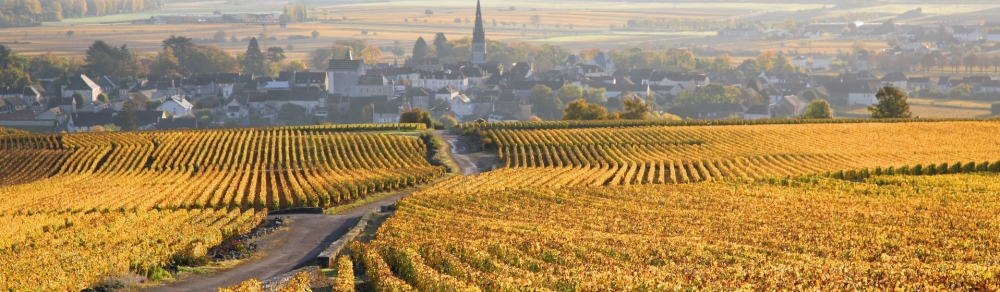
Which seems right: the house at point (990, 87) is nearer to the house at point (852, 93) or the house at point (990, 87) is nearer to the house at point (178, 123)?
the house at point (852, 93)

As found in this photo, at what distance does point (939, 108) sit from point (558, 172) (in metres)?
102

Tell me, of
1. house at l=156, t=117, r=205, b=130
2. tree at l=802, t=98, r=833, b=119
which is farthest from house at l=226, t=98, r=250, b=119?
tree at l=802, t=98, r=833, b=119

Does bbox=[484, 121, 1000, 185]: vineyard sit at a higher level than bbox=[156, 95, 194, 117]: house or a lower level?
higher

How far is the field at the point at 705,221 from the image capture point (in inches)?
844

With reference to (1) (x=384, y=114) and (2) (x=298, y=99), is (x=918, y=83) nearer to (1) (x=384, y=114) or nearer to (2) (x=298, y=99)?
(1) (x=384, y=114)

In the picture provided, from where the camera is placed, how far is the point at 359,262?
27.5 metres

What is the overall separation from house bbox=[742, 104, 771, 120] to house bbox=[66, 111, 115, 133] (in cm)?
7905

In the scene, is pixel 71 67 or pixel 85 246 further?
pixel 71 67

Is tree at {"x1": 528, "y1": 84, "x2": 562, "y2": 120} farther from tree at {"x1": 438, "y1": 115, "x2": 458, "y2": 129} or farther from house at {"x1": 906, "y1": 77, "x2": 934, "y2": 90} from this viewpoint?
house at {"x1": 906, "y1": 77, "x2": 934, "y2": 90}

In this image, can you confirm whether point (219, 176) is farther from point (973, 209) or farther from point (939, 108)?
point (939, 108)

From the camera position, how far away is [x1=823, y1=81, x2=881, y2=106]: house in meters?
160

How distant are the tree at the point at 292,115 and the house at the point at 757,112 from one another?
5701 centimetres

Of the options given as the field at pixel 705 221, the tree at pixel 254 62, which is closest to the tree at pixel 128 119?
the tree at pixel 254 62

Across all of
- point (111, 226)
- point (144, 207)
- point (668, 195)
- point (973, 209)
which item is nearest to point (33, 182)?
point (144, 207)
